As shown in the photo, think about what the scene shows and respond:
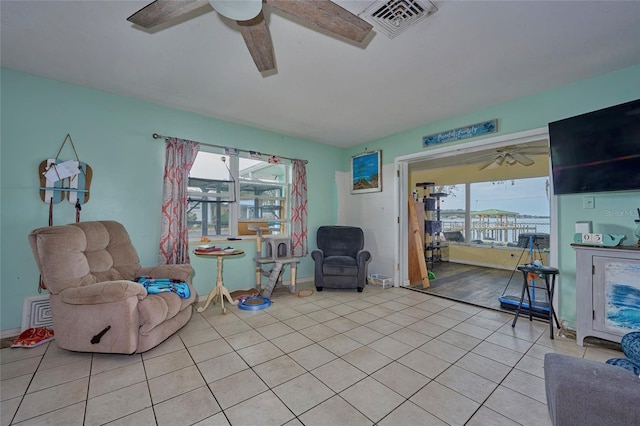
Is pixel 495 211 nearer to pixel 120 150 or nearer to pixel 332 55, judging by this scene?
pixel 332 55

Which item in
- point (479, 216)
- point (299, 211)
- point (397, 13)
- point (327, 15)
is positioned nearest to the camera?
point (327, 15)

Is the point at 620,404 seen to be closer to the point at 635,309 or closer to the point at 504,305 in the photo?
the point at 635,309

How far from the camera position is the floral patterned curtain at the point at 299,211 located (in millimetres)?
4316

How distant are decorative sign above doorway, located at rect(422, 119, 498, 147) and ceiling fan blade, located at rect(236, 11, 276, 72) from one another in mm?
2715

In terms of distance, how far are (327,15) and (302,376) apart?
226cm

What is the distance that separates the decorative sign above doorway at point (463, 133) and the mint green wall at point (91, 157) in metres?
2.73

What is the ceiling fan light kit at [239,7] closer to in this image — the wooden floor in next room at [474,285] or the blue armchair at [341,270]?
the blue armchair at [341,270]

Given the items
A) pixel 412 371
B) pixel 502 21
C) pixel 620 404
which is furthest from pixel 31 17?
pixel 620 404

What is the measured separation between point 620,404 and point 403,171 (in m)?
3.64

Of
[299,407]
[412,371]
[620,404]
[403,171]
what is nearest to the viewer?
[620,404]

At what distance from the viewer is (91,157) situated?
2.83 m

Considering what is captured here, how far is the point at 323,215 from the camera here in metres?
A: 4.86

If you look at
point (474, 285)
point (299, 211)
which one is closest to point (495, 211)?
point (474, 285)

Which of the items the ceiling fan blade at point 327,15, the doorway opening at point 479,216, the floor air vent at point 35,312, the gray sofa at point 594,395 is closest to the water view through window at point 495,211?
the doorway opening at point 479,216
